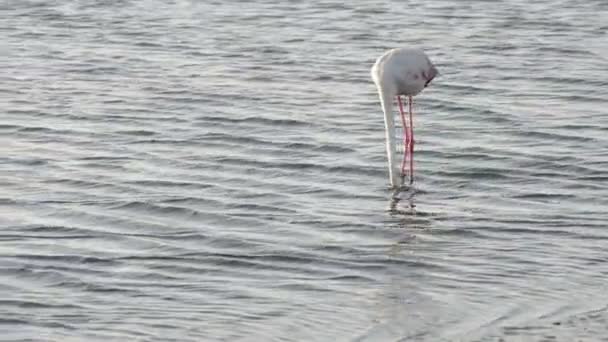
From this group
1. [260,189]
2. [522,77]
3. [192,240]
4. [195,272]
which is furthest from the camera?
[522,77]

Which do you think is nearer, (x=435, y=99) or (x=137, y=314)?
(x=137, y=314)

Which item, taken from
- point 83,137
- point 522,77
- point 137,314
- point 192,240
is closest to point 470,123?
point 522,77

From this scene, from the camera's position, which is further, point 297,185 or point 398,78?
point 398,78

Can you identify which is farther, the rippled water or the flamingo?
the flamingo

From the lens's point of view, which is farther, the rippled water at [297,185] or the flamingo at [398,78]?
the flamingo at [398,78]

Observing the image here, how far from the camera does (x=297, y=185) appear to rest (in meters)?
13.4

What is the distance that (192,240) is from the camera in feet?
37.4

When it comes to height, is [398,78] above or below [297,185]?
above

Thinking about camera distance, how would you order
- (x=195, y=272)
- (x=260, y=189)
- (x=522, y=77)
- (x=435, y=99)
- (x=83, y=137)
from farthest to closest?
(x=522, y=77), (x=435, y=99), (x=83, y=137), (x=260, y=189), (x=195, y=272)

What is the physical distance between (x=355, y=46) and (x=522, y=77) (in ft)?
11.3

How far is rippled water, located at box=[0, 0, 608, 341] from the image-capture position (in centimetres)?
954

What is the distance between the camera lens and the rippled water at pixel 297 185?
376 inches

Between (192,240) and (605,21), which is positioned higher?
(192,240)

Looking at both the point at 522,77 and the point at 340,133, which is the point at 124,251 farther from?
the point at 522,77
